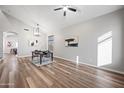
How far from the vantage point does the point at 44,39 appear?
11156 mm

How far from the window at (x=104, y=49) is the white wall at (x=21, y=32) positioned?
7.17 m

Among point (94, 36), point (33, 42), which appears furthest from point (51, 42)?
point (94, 36)

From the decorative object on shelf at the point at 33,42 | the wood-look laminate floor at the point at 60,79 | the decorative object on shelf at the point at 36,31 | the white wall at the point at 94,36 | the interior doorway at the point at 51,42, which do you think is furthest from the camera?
the decorative object on shelf at the point at 36,31

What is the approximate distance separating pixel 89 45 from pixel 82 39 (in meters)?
0.70

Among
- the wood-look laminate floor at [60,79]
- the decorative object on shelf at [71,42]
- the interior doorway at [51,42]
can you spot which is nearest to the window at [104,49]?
the wood-look laminate floor at [60,79]

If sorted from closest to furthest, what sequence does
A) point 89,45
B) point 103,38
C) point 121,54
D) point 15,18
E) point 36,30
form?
point 121,54
point 103,38
point 89,45
point 15,18
point 36,30

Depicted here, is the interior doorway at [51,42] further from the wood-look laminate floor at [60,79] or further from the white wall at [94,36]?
the wood-look laminate floor at [60,79]

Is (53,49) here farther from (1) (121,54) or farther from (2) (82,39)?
(1) (121,54)

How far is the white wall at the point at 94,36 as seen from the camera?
4.22 metres

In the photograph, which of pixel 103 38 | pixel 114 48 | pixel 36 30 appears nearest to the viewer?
pixel 114 48

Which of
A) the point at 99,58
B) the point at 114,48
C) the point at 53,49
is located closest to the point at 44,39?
the point at 53,49

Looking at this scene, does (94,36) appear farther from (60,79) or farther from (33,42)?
(33,42)

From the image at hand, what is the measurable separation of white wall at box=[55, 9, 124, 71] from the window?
0.52 feet

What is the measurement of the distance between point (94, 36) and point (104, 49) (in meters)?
0.90
